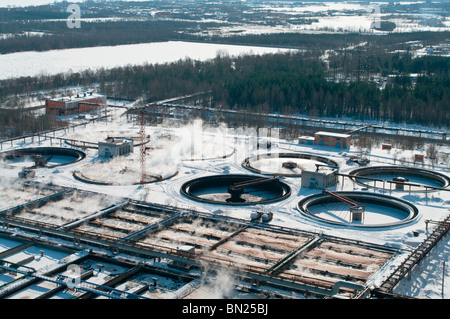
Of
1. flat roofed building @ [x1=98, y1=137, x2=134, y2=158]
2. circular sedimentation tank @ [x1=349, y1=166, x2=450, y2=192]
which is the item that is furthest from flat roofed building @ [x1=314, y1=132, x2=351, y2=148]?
flat roofed building @ [x1=98, y1=137, x2=134, y2=158]

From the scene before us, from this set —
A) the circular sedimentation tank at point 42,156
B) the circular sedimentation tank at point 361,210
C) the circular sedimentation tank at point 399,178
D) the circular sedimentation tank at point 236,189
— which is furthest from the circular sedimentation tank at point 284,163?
the circular sedimentation tank at point 42,156

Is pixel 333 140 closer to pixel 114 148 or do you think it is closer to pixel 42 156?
pixel 114 148

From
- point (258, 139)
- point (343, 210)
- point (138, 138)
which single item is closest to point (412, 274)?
point (343, 210)

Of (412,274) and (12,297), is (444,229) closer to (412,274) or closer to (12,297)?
(412,274)

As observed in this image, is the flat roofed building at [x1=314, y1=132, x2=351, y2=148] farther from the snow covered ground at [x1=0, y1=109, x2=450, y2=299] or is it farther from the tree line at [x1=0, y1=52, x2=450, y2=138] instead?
the tree line at [x1=0, y1=52, x2=450, y2=138]

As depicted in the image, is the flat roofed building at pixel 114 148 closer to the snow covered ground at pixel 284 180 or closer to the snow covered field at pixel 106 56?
the snow covered ground at pixel 284 180
